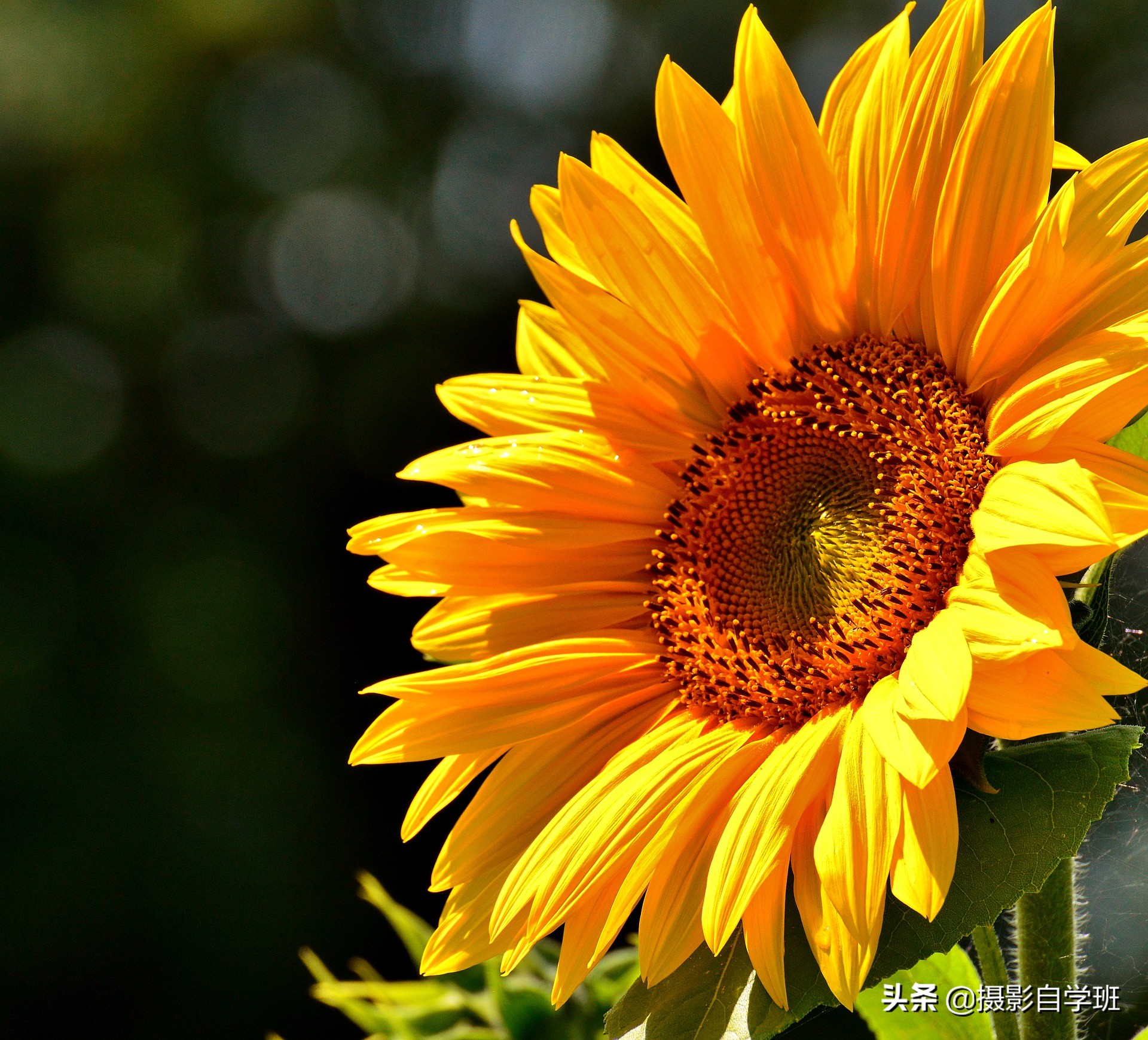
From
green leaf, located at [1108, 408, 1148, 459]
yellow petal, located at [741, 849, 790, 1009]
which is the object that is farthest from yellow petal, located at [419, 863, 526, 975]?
green leaf, located at [1108, 408, 1148, 459]

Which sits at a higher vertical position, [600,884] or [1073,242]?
[1073,242]

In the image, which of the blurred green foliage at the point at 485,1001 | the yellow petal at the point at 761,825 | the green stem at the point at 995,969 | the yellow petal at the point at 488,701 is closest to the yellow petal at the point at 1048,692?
the yellow petal at the point at 761,825

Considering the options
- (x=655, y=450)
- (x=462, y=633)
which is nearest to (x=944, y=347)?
(x=655, y=450)

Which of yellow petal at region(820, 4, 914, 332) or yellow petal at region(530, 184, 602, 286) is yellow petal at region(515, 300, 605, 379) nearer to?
yellow petal at region(530, 184, 602, 286)

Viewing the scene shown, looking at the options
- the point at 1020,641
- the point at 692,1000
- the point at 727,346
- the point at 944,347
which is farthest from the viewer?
the point at 727,346

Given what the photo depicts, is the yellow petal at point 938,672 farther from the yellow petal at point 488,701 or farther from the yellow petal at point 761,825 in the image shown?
the yellow petal at point 488,701

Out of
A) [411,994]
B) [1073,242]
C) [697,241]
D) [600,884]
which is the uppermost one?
[697,241]

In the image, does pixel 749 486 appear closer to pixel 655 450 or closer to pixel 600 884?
pixel 655 450
